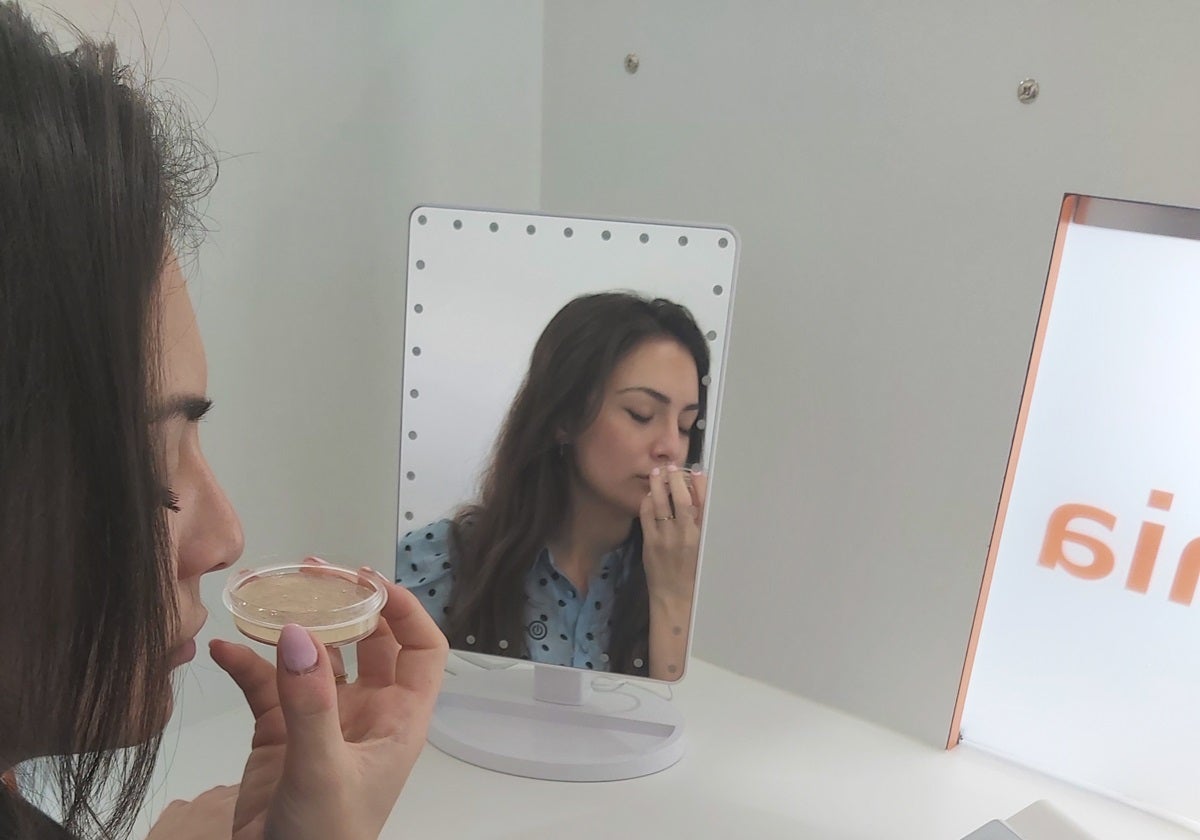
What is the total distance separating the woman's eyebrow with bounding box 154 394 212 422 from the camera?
20.3 inches

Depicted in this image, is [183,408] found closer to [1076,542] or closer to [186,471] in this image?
[186,471]

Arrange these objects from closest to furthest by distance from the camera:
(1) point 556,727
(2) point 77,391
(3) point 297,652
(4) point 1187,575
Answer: (2) point 77,391 → (3) point 297,652 → (4) point 1187,575 → (1) point 556,727

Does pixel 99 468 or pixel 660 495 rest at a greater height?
pixel 99 468

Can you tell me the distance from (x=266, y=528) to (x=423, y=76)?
0.48 meters

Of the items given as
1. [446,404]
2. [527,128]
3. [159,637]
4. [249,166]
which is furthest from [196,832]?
[527,128]

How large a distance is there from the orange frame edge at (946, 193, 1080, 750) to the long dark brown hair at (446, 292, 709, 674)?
0.28m

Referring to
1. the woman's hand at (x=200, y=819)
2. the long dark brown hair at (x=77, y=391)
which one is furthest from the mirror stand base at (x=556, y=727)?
the long dark brown hair at (x=77, y=391)

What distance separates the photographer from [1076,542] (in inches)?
38.2

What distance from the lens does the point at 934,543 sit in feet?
3.36

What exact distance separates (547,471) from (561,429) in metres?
0.04

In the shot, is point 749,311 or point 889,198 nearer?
point 889,198

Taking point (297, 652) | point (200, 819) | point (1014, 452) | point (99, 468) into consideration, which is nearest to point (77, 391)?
point (99, 468)

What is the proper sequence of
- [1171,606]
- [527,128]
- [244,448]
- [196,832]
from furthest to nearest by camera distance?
1. [527,128]
2. [244,448]
3. [1171,606]
4. [196,832]

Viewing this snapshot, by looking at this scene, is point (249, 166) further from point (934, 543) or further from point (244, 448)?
point (934, 543)
